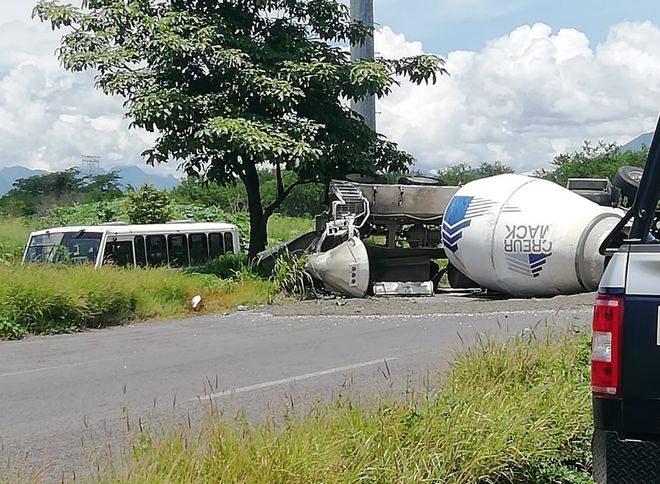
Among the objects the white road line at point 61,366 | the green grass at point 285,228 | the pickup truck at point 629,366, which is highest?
the pickup truck at point 629,366

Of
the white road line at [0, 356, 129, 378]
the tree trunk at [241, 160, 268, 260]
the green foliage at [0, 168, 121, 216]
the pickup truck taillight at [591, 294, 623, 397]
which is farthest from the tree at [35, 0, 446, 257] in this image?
the green foliage at [0, 168, 121, 216]

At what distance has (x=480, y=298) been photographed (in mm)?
18578

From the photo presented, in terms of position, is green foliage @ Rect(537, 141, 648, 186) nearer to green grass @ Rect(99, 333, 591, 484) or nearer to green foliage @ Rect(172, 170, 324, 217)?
green foliage @ Rect(172, 170, 324, 217)

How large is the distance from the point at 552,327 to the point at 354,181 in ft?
36.8

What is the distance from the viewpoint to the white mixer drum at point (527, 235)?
54.5ft

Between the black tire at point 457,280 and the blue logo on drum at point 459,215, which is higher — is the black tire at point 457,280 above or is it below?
below

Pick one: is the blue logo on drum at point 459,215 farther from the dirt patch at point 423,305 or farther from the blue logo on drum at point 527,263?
the dirt patch at point 423,305

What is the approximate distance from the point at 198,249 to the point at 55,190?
3696 cm

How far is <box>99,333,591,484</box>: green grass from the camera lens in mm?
5141

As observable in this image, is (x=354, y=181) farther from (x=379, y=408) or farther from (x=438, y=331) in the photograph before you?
(x=379, y=408)

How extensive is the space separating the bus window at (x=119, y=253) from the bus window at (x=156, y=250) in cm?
79

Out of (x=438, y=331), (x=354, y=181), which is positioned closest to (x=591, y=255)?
(x=438, y=331)

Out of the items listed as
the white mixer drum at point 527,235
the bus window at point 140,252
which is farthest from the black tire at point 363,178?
the bus window at point 140,252

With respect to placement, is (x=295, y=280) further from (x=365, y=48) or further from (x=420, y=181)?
(x=365, y=48)
